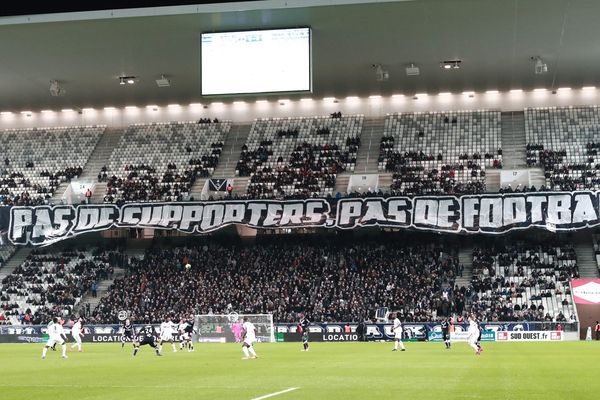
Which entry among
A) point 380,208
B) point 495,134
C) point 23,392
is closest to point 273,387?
point 23,392

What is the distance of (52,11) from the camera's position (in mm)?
46938

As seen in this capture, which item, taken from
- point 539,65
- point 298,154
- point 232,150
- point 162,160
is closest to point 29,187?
point 162,160

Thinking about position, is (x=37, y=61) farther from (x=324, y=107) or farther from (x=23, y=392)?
(x=23, y=392)

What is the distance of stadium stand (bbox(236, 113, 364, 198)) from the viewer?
68.6 meters

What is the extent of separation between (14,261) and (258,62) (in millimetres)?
34321

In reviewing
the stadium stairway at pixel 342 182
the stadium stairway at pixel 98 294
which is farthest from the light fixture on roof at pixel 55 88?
the stadium stairway at pixel 342 182

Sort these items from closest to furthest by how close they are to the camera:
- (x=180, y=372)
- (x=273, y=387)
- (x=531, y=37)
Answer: (x=273, y=387), (x=180, y=372), (x=531, y=37)

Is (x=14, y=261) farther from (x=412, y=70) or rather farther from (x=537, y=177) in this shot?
(x=537, y=177)

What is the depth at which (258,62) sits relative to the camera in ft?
150

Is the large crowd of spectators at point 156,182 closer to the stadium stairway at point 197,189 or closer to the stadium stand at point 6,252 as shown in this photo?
the stadium stairway at point 197,189

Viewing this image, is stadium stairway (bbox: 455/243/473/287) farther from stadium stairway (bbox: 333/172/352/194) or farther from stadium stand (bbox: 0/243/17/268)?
stadium stand (bbox: 0/243/17/268)

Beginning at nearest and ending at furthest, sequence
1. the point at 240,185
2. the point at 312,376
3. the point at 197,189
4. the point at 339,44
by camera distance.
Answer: the point at 312,376 < the point at 339,44 < the point at 240,185 < the point at 197,189

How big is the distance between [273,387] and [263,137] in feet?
170

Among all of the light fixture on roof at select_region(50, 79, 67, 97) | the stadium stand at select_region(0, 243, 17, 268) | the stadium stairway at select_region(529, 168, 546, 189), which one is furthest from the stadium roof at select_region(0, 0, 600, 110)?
the stadium stand at select_region(0, 243, 17, 268)
